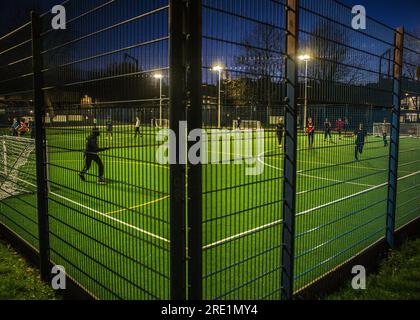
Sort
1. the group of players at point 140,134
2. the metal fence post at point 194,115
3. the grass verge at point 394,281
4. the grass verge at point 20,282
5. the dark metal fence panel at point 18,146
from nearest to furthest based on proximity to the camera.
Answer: the metal fence post at point 194,115 < the group of players at point 140,134 < the grass verge at point 394,281 < the grass verge at point 20,282 < the dark metal fence panel at point 18,146

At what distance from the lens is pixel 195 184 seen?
2.59m

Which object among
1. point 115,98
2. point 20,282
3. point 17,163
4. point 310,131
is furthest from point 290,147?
point 17,163

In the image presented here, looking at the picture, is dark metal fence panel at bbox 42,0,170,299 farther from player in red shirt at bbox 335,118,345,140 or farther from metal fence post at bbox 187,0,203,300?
player in red shirt at bbox 335,118,345,140

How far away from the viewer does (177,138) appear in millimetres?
2541

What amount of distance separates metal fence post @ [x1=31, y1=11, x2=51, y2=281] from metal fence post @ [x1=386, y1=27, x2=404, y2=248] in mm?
4910

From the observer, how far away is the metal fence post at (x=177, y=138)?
2.52m

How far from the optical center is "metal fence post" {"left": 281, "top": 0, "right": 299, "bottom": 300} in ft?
11.4

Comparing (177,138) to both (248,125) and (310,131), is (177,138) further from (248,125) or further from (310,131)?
(310,131)

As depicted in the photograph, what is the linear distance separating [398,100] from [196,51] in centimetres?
441

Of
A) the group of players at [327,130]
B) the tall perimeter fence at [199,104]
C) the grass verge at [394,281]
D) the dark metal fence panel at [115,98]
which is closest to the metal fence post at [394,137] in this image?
the tall perimeter fence at [199,104]

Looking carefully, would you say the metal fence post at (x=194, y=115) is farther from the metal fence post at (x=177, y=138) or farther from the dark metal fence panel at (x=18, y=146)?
the dark metal fence panel at (x=18, y=146)

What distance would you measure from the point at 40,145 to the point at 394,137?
509cm

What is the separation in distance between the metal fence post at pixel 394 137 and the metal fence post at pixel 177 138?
4253mm
